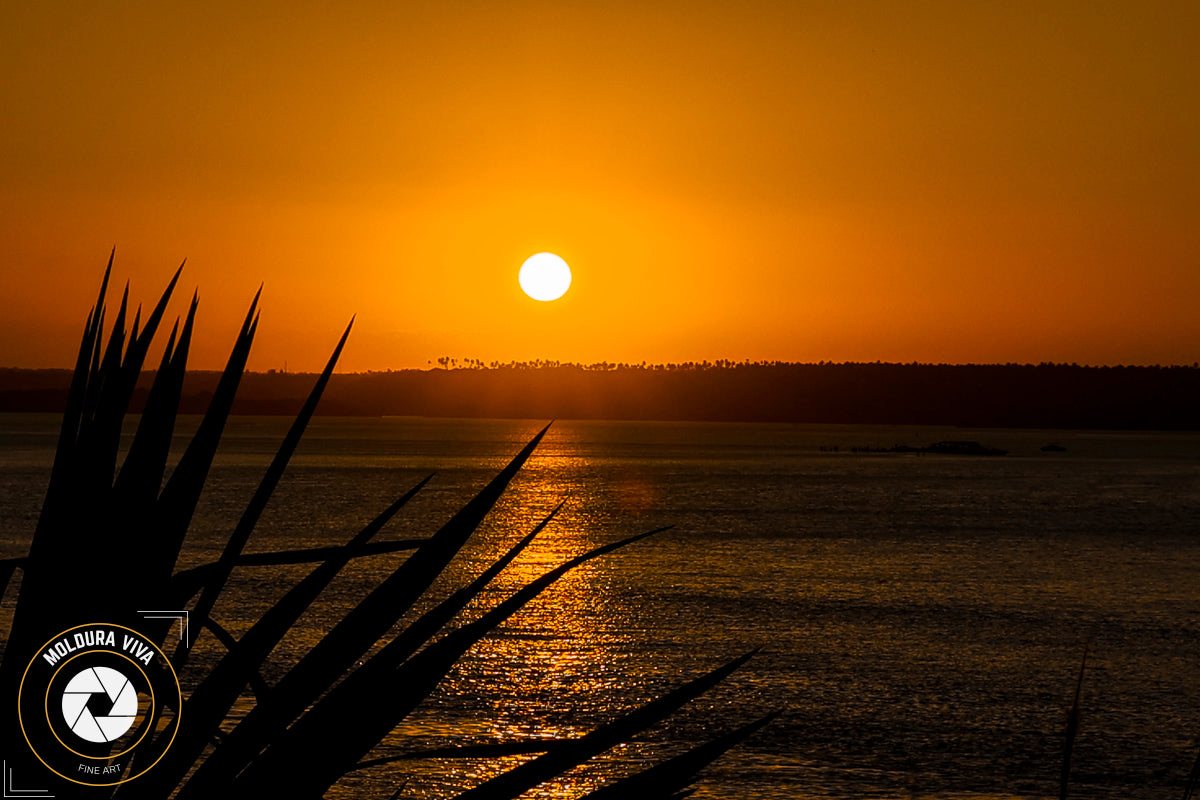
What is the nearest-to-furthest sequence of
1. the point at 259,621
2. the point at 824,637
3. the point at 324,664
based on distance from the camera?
the point at 324,664
the point at 259,621
the point at 824,637

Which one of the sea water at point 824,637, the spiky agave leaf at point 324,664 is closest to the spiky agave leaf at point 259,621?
the spiky agave leaf at point 324,664

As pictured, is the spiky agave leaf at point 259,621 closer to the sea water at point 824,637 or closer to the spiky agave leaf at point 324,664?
the spiky agave leaf at point 324,664

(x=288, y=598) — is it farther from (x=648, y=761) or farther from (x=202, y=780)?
(x=648, y=761)

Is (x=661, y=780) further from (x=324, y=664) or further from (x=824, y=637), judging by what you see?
(x=824, y=637)

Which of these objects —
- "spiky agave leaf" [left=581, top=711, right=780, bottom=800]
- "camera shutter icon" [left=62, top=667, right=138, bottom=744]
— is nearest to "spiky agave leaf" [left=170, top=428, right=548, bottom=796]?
"camera shutter icon" [left=62, top=667, right=138, bottom=744]

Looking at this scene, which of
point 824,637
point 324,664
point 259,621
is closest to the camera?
point 324,664

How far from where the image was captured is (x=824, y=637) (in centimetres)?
2870

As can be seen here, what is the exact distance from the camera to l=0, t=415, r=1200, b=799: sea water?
18344 mm

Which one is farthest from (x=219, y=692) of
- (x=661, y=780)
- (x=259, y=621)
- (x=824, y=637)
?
(x=824, y=637)

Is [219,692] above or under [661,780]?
above

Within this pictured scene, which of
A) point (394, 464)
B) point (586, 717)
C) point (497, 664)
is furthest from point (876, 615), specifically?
point (394, 464)

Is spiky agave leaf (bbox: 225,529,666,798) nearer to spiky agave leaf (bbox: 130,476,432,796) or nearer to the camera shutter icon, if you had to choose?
spiky agave leaf (bbox: 130,476,432,796)

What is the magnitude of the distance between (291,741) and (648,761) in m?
17.2

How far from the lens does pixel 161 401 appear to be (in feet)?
5.85
